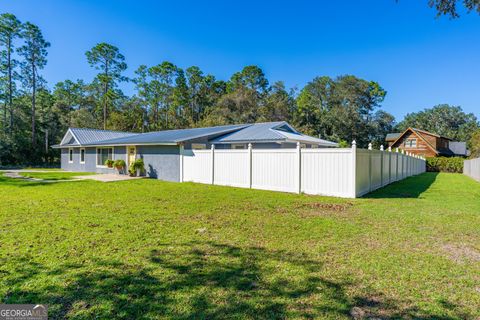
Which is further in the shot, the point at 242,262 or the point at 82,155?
the point at 82,155

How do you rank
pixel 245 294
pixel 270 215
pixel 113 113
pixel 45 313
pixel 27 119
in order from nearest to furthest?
pixel 45 313 → pixel 245 294 → pixel 270 215 → pixel 27 119 → pixel 113 113

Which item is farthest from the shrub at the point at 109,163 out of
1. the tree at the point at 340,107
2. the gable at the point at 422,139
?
the gable at the point at 422,139

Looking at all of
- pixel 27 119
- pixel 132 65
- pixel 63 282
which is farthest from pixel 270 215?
pixel 132 65

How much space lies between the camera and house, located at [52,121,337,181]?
15156 mm

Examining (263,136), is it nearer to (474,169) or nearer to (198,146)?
(198,146)

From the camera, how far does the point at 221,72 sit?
46.4 metres

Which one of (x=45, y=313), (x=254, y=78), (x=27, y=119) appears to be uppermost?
(x=254, y=78)

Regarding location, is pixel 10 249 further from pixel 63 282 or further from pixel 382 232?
pixel 382 232

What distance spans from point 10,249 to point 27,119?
36200 millimetres

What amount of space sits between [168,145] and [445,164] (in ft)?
89.7

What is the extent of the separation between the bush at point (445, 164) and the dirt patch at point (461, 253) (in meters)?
28.2

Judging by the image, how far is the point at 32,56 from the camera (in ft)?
103

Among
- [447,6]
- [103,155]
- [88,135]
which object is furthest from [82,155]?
[447,6]

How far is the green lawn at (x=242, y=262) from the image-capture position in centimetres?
270
